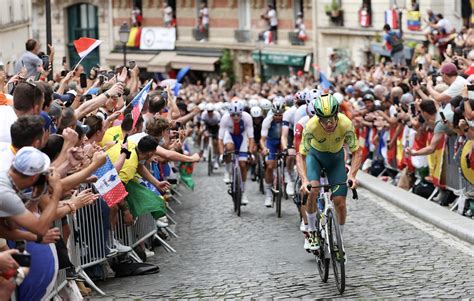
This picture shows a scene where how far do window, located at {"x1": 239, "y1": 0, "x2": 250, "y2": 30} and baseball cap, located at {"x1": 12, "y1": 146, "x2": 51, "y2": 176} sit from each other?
4853 cm

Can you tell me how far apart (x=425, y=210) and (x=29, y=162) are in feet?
32.8

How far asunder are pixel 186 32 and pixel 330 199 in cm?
4760

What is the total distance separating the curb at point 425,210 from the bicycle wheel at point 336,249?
9.76ft

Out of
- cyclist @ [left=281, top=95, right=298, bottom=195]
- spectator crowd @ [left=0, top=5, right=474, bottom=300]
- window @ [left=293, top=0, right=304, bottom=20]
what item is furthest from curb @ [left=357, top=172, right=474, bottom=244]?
window @ [left=293, top=0, right=304, bottom=20]

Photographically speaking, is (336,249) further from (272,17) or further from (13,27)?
(272,17)

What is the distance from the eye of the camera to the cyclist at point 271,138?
2045 centimetres

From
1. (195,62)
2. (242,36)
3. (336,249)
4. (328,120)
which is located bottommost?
(195,62)

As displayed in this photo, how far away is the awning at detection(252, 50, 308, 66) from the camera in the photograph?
169ft

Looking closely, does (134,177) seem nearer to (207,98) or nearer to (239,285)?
(239,285)

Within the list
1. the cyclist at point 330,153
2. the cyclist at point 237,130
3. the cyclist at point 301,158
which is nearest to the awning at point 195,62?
the cyclist at point 237,130

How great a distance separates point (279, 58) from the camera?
173 ft

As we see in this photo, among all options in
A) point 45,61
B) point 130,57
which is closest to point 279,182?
point 45,61

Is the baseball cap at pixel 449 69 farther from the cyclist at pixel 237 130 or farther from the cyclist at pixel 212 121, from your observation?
the cyclist at pixel 212 121

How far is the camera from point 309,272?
1379 centimetres
